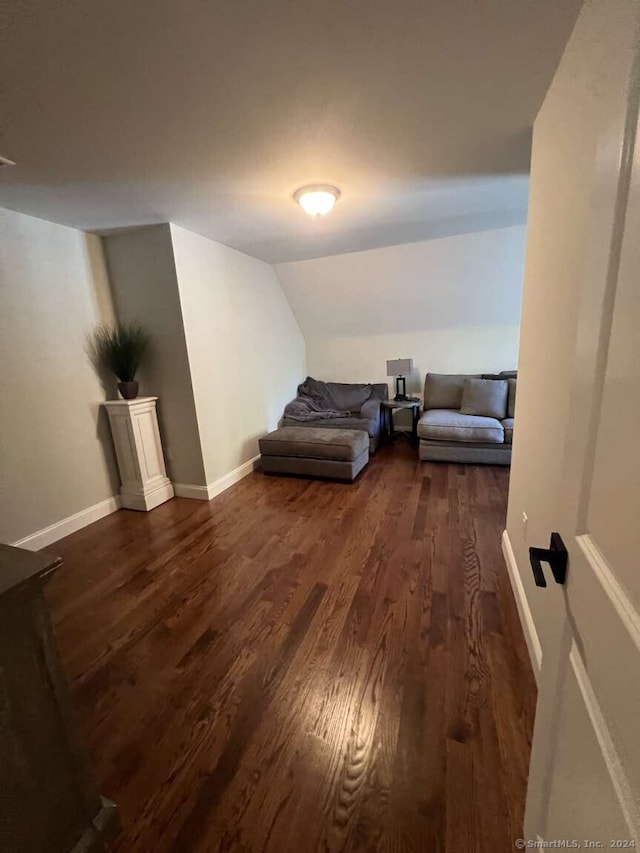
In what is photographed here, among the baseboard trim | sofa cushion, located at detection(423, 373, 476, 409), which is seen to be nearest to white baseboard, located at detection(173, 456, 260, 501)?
the baseboard trim

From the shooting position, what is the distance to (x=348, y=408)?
479 cm

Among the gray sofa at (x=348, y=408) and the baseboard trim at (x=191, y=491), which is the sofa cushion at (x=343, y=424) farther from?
the baseboard trim at (x=191, y=491)

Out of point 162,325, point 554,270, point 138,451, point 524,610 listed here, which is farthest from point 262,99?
point 138,451

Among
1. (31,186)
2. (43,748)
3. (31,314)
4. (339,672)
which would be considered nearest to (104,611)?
(43,748)

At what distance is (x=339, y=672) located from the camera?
1480 millimetres

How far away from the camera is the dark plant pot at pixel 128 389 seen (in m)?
2.98

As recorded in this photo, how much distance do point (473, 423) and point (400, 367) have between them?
1345 mm

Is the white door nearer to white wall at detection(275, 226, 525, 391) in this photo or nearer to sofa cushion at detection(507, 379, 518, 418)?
white wall at detection(275, 226, 525, 391)

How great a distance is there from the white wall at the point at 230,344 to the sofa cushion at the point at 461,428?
1872mm

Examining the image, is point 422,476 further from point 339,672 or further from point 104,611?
point 104,611

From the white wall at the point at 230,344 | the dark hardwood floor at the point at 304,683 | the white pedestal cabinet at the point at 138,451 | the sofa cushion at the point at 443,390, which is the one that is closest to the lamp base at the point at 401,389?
the sofa cushion at the point at 443,390

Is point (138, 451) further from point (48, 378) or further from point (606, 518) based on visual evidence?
point (606, 518)

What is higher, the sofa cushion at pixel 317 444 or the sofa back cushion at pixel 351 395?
the sofa back cushion at pixel 351 395

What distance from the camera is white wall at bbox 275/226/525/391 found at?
12.5ft
